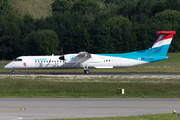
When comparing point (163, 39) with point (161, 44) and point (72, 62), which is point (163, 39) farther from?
point (72, 62)

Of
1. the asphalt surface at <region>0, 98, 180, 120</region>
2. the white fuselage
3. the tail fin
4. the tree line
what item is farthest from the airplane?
the tree line

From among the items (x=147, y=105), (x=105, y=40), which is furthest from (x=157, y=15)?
(x=147, y=105)

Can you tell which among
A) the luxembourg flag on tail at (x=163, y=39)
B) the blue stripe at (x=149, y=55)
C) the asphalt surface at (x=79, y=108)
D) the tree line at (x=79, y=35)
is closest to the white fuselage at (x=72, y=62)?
the blue stripe at (x=149, y=55)

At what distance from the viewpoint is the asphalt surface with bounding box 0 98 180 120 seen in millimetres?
14900

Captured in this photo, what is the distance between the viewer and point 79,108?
55.1 ft

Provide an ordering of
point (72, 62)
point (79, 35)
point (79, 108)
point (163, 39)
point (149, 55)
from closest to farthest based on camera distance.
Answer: point (79, 108) → point (72, 62) → point (149, 55) → point (163, 39) → point (79, 35)

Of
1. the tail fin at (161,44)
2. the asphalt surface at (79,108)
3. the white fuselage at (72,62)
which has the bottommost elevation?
the asphalt surface at (79,108)

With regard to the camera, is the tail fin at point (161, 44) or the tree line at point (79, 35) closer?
the tail fin at point (161, 44)

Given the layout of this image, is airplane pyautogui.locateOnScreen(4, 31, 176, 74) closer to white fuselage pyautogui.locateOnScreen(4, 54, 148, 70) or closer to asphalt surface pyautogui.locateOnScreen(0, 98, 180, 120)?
white fuselage pyautogui.locateOnScreen(4, 54, 148, 70)

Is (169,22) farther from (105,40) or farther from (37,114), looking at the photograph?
(37,114)

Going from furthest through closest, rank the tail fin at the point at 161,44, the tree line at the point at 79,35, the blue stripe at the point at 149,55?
the tree line at the point at 79,35 → the tail fin at the point at 161,44 → the blue stripe at the point at 149,55

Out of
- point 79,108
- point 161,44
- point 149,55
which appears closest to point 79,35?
point 161,44

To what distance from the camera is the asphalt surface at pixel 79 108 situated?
48.9 feet

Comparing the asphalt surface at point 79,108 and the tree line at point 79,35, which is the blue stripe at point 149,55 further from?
the tree line at point 79,35
